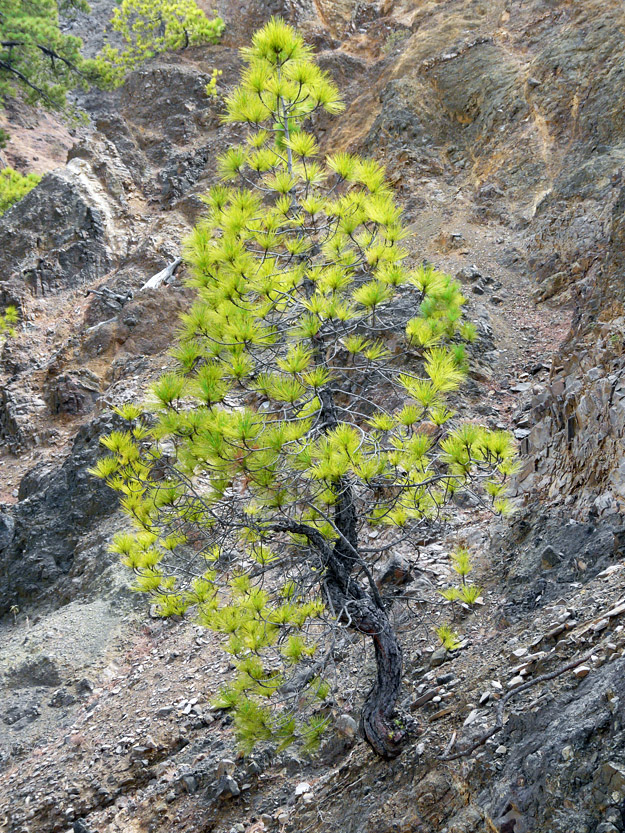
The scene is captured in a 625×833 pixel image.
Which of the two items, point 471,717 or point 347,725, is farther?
point 347,725

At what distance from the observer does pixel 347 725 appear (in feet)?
13.8

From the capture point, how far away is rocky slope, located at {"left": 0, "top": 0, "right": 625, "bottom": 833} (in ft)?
10.3

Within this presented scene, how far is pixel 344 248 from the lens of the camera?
3.92 meters

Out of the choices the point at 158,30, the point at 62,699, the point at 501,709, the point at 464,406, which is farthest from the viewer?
the point at 158,30

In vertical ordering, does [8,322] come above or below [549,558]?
above

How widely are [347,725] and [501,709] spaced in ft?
4.94

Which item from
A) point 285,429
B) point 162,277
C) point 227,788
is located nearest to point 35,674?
point 227,788

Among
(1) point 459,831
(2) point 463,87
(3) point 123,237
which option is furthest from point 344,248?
(3) point 123,237

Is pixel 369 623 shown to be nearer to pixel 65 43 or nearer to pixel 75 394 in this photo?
pixel 75 394

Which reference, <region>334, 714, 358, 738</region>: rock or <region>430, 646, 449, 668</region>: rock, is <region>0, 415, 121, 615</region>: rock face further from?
<region>430, 646, 449, 668</region>: rock

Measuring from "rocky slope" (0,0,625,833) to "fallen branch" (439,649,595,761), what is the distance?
0.16 feet

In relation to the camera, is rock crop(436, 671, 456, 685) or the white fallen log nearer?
rock crop(436, 671, 456, 685)

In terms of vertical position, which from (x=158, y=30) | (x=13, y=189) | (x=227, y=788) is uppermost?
(x=158, y=30)

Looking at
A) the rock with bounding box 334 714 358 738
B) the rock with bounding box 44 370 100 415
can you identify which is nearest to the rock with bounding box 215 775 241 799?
the rock with bounding box 334 714 358 738
